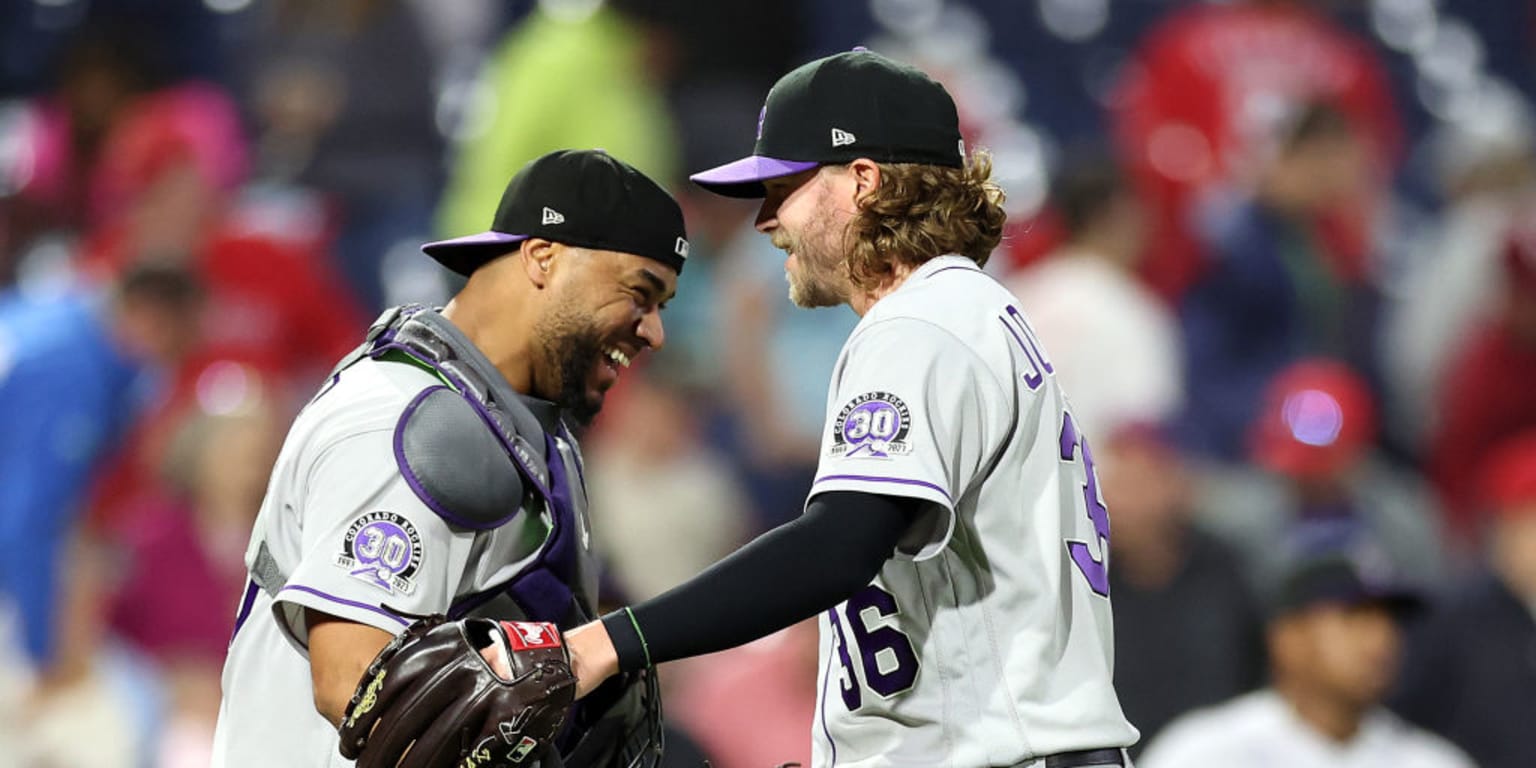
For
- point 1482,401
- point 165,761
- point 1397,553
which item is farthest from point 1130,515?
point 165,761

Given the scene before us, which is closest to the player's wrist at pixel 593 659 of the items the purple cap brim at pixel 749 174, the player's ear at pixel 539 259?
the purple cap brim at pixel 749 174

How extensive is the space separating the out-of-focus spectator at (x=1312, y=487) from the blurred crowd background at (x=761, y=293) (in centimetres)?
2

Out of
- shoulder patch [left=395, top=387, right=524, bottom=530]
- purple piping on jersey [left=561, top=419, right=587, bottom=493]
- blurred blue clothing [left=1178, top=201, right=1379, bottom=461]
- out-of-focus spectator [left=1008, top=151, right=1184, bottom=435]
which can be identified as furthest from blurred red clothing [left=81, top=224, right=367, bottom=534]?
shoulder patch [left=395, top=387, right=524, bottom=530]

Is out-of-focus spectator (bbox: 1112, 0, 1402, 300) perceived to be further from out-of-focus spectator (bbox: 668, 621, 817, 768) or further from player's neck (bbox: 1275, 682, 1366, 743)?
out-of-focus spectator (bbox: 668, 621, 817, 768)

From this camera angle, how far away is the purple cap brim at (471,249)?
352 centimetres

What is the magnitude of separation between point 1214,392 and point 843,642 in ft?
15.1

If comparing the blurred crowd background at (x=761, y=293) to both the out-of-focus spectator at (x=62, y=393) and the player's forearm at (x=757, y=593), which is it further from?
the player's forearm at (x=757, y=593)

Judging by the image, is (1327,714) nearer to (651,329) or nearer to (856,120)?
(651,329)

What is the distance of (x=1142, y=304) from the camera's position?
282 inches

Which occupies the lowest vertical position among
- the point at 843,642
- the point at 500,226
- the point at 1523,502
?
the point at 1523,502

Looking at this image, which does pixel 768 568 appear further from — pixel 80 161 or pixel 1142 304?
pixel 80 161

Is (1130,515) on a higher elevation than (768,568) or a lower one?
lower

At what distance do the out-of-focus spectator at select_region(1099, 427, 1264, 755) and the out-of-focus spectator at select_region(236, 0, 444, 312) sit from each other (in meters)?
2.90

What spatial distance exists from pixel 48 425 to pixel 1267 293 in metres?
3.93
